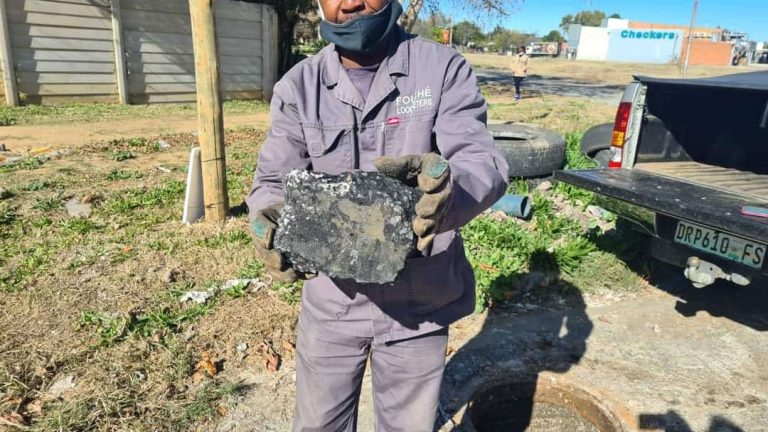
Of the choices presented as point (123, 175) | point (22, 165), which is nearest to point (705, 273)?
point (123, 175)

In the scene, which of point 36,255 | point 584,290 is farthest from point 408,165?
point 36,255

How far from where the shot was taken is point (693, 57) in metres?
53.0

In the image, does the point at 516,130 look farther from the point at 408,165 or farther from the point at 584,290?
the point at 408,165

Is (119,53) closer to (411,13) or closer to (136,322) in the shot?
(411,13)

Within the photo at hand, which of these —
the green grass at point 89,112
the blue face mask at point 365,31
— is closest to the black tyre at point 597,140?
the blue face mask at point 365,31

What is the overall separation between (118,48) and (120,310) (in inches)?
375

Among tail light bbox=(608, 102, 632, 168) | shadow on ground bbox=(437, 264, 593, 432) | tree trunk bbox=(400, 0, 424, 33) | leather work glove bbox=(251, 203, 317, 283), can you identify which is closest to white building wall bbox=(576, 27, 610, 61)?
tree trunk bbox=(400, 0, 424, 33)

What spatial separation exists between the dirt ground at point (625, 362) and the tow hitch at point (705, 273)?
412 mm

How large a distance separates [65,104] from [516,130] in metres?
8.86

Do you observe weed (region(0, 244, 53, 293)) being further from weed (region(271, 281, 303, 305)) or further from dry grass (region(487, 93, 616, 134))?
dry grass (region(487, 93, 616, 134))

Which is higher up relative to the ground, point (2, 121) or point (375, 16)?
point (375, 16)

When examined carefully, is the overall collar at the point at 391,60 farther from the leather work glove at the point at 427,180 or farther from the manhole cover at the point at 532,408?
the manhole cover at the point at 532,408

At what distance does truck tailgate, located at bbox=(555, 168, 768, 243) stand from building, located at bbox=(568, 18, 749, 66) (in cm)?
5674

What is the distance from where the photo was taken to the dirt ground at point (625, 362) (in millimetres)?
2633
